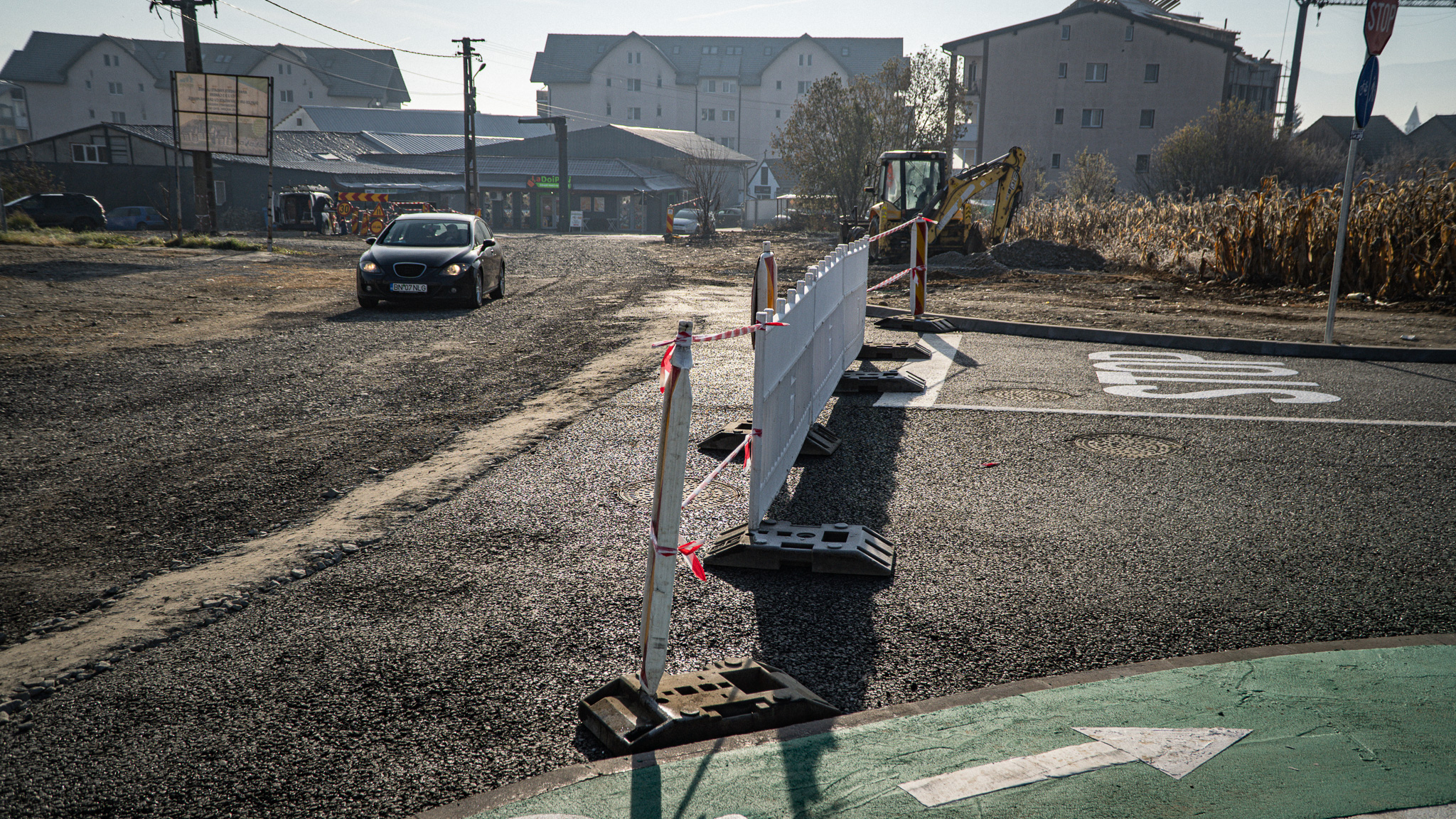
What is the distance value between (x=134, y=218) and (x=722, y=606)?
49279 mm

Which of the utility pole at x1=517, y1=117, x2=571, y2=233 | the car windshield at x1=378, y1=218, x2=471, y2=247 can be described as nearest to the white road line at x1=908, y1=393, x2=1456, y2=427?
the car windshield at x1=378, y1=218, x2=471, y2=247

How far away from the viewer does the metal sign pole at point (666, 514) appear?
9.48ft

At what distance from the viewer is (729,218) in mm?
73438

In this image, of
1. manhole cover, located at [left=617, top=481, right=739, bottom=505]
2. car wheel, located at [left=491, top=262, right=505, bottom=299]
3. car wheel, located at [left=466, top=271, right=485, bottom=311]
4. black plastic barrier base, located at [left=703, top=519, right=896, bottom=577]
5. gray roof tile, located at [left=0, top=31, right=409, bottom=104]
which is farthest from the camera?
gray roof tile, located at [left=0, top=31, right=409, bottom=104]

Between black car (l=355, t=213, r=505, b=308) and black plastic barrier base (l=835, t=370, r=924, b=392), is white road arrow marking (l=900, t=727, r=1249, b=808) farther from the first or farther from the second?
black car (l=355, t=213, r=505, b=308)

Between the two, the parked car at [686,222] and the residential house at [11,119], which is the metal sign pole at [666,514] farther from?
the residential house at [11,119]

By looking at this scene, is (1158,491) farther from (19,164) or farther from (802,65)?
(802,65)

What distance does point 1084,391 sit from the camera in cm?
859

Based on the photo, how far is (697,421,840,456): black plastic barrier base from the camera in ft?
20.7

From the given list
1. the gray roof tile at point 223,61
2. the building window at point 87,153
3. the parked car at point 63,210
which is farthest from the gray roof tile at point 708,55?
the parked car at point 63,210

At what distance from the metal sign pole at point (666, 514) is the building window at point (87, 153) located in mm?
57526

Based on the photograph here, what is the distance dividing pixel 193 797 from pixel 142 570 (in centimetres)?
215

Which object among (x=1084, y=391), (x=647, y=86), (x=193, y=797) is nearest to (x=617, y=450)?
(x=193, y=797)

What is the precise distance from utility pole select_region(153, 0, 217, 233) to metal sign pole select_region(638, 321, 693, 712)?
32.5 m
